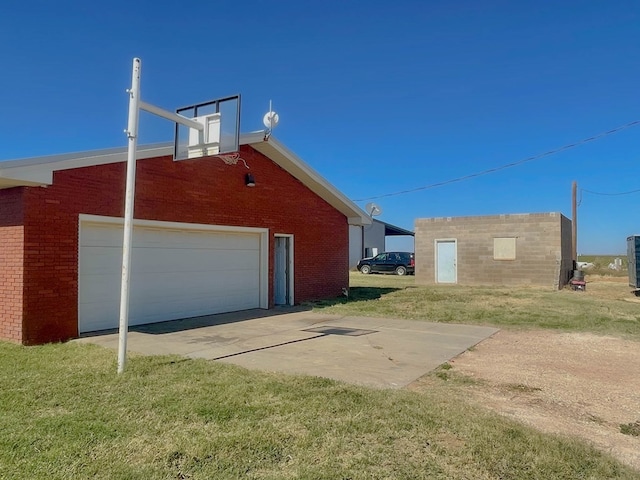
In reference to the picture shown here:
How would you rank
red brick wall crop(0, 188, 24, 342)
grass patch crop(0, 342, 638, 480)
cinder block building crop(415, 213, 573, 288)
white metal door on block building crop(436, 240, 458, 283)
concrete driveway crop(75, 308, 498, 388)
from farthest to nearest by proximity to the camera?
1. white metal door on block building crop(436, 240, 458, 283)
2. cinder block building crop(415, 213, 573, 288)
3. red brick wall crop(0, 188, 24, 342)
4. concrete driveway crop(75, 308, 498, 388)
5. grass patch crop(0, 342, 638, 480)

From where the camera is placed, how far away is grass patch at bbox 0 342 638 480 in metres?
3.53

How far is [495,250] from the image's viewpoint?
74.1 feet

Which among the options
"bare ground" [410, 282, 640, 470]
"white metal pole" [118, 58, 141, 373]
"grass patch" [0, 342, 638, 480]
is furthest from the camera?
"white metal pole" [118, 58, 141, 373]

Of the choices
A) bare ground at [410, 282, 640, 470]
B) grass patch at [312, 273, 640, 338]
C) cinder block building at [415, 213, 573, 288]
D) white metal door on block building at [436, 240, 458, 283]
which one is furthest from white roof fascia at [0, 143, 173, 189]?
white metal door on block building at [436, 240, 458, 283]

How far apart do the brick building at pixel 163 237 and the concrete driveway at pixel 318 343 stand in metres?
0.70

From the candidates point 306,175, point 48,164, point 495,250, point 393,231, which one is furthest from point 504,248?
point 393,231

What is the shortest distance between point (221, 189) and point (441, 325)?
6257mm

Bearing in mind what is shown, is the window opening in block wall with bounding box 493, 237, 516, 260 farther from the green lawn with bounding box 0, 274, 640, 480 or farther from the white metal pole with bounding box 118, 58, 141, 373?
the white metal pole with bounding box 118, 58, 141, 373

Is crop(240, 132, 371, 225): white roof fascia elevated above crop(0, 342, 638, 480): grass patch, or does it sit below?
above

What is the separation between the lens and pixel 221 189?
39.5ft

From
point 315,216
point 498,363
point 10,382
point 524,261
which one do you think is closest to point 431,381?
point 498,363

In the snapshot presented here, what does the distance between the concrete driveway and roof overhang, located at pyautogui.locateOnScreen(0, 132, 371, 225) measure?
2979mm

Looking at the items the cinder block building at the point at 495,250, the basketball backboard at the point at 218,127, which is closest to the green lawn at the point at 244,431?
the basketball backboard at the point at 218,127

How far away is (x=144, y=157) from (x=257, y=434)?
7360mm
